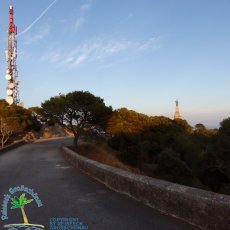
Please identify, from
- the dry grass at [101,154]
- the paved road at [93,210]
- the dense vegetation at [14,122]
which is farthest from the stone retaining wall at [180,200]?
the dense vegetation at [14,122]

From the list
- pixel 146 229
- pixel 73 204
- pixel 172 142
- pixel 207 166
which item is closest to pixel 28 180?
pixel 73 204

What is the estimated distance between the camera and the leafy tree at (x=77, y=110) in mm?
36688

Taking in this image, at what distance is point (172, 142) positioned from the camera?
4481 centimetres

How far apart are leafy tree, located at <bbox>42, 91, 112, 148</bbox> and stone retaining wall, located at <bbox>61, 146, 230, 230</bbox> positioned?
29.8 m

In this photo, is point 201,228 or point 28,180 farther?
point 28,180

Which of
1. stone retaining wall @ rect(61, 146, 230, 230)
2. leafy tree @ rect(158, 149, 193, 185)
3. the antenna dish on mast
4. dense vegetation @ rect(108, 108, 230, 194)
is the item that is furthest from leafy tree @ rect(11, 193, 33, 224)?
the antenna dish on mast

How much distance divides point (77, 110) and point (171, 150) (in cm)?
1153

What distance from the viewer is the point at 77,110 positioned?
121 ft

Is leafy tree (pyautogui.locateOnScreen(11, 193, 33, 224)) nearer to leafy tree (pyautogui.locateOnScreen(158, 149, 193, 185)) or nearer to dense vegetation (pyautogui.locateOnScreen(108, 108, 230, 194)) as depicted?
dense vegetation (pyautogui.locateOnScreen(108, 108, 230, 194))

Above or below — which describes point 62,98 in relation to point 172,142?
above

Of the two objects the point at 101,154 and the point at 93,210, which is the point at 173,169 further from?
the point at 93,210

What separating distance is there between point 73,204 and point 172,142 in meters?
39.7

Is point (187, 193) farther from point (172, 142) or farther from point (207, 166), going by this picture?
point (172, 142)

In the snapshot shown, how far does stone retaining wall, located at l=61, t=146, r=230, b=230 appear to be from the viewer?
4.16 m
